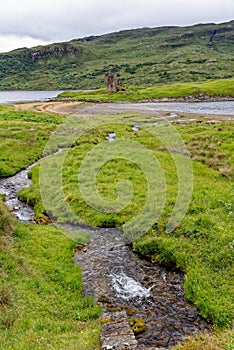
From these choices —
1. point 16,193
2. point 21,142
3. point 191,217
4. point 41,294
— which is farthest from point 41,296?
point 21,142

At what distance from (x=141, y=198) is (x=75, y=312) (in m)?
12.1

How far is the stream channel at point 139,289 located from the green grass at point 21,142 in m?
19.4

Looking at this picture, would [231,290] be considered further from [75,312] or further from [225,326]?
[75,312]

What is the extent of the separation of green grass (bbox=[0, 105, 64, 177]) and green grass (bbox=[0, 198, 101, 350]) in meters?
17.5

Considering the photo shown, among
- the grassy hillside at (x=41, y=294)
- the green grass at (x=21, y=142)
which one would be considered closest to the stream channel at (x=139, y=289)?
the grassy hillside at (x=41, y=294)

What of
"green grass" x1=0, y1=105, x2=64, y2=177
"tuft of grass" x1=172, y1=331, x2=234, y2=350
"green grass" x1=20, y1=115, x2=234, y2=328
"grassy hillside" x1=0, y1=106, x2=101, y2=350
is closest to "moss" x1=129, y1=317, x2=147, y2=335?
"grassy hillside" x1=0, y1=106, x2=101, y2=350

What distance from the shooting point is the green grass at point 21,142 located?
36969 mm

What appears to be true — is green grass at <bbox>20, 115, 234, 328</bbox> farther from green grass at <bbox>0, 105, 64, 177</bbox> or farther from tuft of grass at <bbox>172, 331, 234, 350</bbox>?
green grass at <bbox>0, 105, 64, 177</bbox>

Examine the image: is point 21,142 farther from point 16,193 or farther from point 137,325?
point 137,325

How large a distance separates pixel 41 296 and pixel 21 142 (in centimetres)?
3453

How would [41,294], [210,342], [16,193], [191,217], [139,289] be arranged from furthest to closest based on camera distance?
[16,193]
[191,217]
[139,289]
[41,294]
[210,342]

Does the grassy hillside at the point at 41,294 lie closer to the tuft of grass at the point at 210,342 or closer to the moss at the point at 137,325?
the moss at the point at 137,325

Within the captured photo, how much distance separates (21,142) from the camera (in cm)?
4525

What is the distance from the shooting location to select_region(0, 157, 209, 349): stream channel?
12.2 metres
